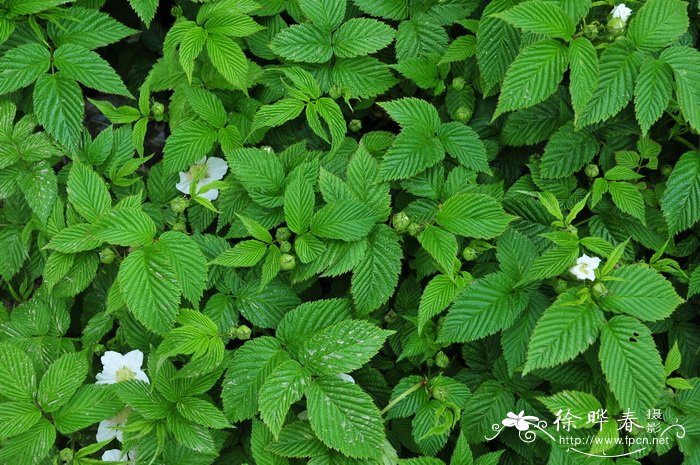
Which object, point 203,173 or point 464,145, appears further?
point 203,173

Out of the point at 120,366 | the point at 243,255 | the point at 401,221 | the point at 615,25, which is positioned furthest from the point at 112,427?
the point at 615,25

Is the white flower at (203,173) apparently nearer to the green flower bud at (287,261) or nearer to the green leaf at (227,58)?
the green leaf at (227,58)

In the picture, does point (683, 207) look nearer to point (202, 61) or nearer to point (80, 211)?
point (202, 61)

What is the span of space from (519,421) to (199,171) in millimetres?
1596

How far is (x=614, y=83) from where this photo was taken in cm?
210

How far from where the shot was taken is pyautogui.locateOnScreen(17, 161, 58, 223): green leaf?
2.35m

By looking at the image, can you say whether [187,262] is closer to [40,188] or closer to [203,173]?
[203,173]

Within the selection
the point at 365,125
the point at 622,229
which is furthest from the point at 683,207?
the point at 365,125

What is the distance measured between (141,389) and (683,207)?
2.11 meters

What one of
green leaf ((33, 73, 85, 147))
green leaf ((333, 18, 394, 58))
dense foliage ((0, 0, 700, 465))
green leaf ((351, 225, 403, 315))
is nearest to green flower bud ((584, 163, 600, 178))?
dense foliage ((0, 0, 700, 465))

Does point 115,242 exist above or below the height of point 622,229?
below

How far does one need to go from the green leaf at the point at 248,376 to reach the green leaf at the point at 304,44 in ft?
3.75

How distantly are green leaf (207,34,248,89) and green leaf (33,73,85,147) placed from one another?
581 mm

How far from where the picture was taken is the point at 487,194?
2252 millimetres
